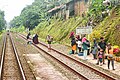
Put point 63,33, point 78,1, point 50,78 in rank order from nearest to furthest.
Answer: point 50,78, point 63,33, point 78,1

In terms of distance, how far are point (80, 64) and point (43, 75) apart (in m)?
4.11

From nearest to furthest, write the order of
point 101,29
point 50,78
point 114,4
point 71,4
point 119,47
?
1. point 50,78
2. point 119,47
3. point 101,29
4. point 114,4
5. point 71,4

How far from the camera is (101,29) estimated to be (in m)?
25.7

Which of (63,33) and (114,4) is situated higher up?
(114,4)

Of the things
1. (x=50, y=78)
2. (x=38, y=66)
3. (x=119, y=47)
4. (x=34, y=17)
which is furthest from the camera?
(x=34, y=17)

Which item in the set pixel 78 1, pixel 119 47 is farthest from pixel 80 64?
pixel 78 1

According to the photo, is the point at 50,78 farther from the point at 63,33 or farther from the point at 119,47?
the point at 63,33

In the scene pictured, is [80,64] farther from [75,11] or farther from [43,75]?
→ [75,11]

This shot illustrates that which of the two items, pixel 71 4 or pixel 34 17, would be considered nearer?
pixel 71 4

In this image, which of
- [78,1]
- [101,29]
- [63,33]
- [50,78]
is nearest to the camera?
[50,78]

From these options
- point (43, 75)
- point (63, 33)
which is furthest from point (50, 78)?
point (63, 33)

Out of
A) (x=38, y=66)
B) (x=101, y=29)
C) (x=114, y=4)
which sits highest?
(x=114, y=4)

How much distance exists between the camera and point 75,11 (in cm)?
4656

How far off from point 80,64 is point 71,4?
31.3 m
